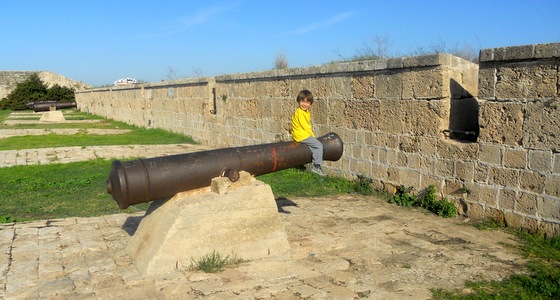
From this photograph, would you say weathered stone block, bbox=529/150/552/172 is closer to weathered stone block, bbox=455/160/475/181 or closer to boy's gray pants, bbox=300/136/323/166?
weathered stone block, bbox=455/160/475/181

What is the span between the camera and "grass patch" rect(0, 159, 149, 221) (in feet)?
19.0

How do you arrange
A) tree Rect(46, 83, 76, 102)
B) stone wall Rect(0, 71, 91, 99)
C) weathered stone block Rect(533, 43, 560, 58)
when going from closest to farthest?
weathered stone block Rect(533, 43, 560, 58) < tree Rect(46, 83, 76, 102) < stone wall Rect(0, 71, 91, 99)

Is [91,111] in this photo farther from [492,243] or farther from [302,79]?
[492,243]

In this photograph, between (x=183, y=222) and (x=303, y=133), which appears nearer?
(x=183, y=222)

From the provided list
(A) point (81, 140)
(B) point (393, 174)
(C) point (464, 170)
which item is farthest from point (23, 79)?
(C) point (464, 170)

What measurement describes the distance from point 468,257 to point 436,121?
2196 mm

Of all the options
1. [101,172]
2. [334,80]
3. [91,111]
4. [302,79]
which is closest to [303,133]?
[334,80]

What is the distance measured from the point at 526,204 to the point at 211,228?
3360 millimetres

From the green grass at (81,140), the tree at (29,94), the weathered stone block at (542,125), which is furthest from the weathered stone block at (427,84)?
the tree at (29,94)

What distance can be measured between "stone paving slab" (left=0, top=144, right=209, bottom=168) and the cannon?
22.8 ft

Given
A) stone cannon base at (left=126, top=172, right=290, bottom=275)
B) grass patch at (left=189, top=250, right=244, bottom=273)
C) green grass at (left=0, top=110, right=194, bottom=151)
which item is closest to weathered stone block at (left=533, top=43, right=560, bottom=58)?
stone cannon base at (left=126, top=172, right=290, bottom=275)

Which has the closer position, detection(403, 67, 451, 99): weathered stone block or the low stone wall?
the low stone wall

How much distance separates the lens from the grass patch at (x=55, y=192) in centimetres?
579

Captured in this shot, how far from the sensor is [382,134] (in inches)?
262
